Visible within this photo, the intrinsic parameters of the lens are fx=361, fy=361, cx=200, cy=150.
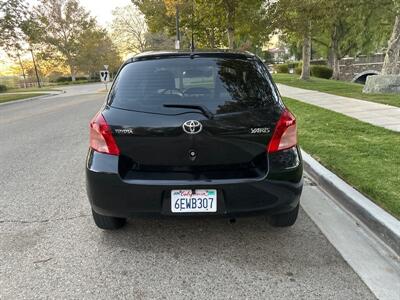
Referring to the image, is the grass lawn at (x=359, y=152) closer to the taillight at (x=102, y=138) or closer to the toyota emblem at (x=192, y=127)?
the toyota emblem at (x=192, y=127)

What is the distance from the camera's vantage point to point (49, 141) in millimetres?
7879

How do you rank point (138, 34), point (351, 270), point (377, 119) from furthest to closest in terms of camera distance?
point (138, 34)
point (377, 119)
point (351, 270)

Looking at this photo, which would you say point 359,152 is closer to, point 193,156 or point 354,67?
Result: point 193,156

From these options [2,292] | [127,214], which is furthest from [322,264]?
[2,292]

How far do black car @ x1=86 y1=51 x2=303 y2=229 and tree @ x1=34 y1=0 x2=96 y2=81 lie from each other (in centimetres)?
5583

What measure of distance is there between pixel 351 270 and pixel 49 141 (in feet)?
22.6

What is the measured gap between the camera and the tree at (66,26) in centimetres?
5319

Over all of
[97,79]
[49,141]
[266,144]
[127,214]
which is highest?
[266,144]

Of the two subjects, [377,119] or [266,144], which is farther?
[377,119]

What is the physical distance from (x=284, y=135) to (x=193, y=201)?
2.91ft

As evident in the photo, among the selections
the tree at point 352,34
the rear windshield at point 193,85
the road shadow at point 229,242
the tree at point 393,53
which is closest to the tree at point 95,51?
the tree at point 352,34

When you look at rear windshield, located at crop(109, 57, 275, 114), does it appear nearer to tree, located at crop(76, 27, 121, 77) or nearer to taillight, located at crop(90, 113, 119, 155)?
taillight, located at crop(90, 113, 119, 155)

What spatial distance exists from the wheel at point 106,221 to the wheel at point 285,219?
142 centimetres

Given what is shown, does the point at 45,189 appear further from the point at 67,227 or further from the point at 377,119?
the point at 377,119
